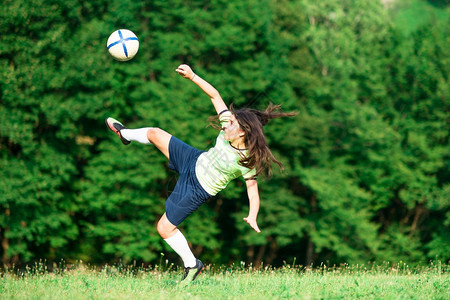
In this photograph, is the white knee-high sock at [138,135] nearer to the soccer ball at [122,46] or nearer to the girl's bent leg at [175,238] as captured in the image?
the girl's bent leg at [175,238]

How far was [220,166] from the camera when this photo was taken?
597cm

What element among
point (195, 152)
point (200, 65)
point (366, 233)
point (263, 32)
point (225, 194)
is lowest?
point (366, 233)

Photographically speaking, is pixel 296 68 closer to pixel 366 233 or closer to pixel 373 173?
pixel 373 173

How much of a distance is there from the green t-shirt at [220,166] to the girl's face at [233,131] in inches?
2.3

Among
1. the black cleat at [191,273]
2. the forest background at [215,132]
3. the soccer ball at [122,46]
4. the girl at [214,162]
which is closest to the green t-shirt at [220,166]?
the girl at [214,162]

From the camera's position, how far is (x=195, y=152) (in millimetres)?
6223

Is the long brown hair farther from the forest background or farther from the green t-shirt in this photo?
the forest background

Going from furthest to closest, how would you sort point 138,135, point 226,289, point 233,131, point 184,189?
point 138,135, point 184,189, point 233,131, point 226,289

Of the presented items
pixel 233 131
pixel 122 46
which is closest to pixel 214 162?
pixel 233 131

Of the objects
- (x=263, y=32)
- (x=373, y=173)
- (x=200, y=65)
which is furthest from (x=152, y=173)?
(x=373, y=173)

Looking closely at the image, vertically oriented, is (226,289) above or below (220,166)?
below

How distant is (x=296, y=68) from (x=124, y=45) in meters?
18.6

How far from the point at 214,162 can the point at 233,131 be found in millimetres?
432

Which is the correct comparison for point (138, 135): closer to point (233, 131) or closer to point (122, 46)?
point (233, 131)
